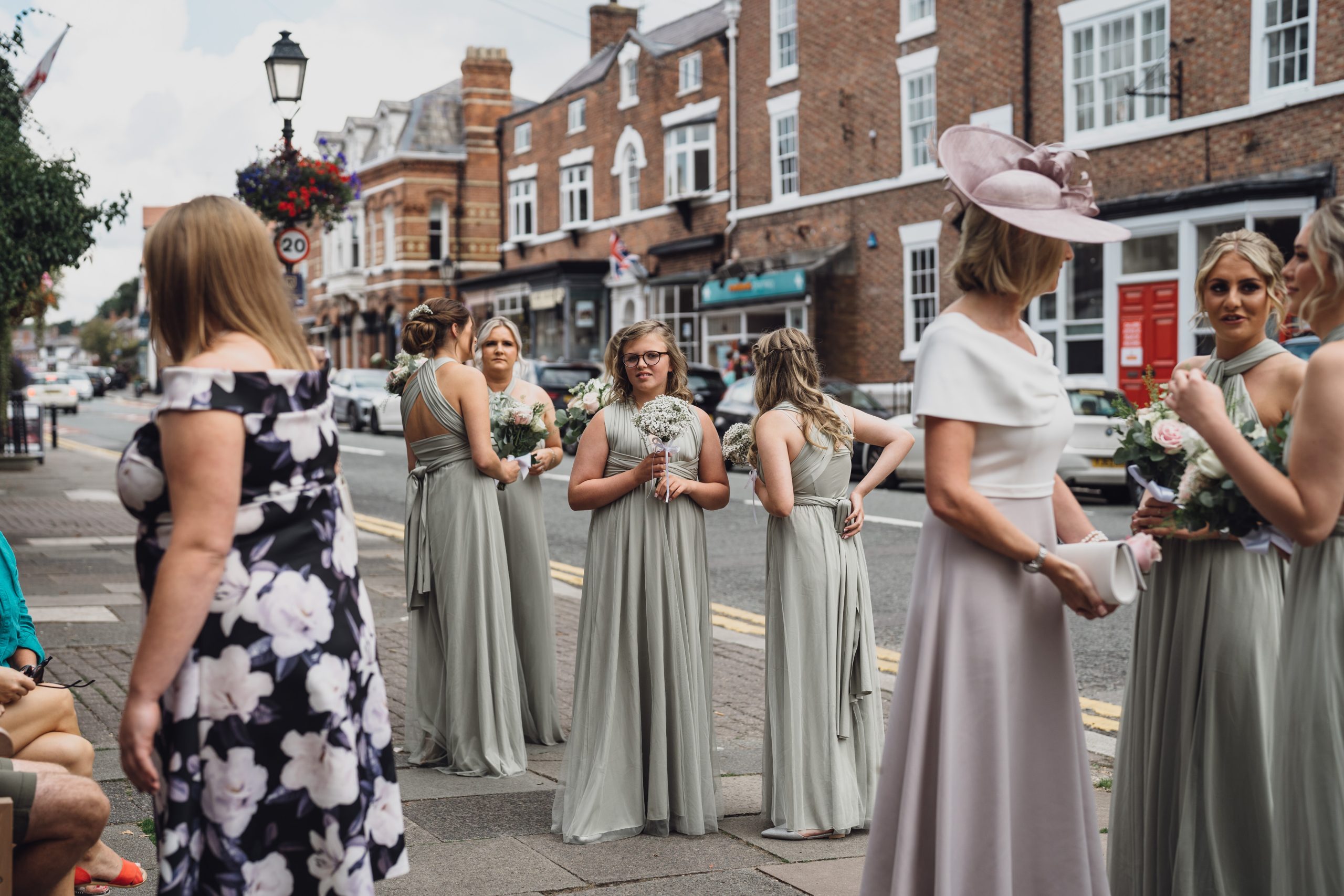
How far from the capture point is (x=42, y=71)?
1430 centimetres

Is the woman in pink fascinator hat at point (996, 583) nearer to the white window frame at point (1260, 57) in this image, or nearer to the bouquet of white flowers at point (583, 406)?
the bouquet of white flowers at point (583, 406)

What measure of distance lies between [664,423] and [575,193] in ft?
119

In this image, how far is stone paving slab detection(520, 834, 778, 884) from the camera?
4488mm

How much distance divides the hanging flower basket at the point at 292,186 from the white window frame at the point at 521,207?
27.5 meters

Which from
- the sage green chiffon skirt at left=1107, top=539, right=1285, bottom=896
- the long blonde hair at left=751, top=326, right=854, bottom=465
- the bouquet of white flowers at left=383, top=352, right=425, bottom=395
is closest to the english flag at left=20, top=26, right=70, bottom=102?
the bouquet of white flowers at left=383, top=352, right=425, bottom=395

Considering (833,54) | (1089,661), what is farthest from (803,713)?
(833,54)

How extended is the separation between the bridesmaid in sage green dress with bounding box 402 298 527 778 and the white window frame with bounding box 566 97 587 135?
113 feet

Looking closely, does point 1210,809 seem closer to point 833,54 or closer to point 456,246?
point 833,54

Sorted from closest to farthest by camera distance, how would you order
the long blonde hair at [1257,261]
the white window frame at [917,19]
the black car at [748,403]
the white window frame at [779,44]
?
the long blonde hair at [1257,261]
the black car at [748,403]
the white window frame at [917,19]
the white window frame at [779,44]

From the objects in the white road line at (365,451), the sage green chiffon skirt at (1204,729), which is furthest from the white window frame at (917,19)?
the sage green chiffon skirt at (1204,729)

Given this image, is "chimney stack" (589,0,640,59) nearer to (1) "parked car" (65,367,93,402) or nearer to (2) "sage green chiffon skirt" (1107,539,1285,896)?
(1) "parked car" (65,367,93,402)

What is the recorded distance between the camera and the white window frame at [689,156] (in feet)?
108

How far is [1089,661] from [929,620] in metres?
5.01

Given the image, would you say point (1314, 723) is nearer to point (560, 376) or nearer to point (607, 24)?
point (560, 376)
